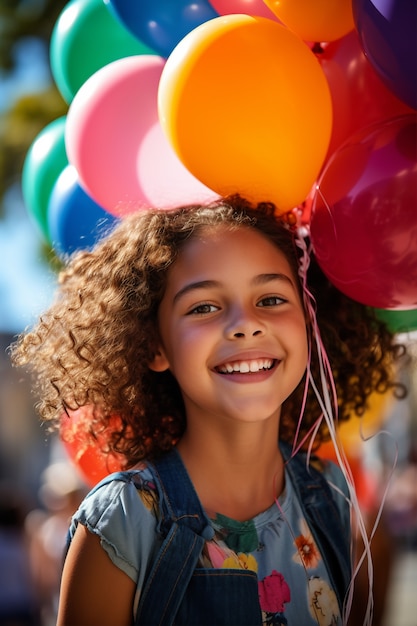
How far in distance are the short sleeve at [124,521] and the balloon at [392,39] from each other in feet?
3.71

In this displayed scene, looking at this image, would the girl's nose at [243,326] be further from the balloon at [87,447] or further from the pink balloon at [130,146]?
the balloon at [87,447]

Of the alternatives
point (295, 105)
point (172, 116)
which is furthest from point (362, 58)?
point (172, 116)

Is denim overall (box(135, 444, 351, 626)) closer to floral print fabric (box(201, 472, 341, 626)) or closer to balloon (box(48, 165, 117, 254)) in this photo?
floral print fabric (box(201, 472, 341, 626))

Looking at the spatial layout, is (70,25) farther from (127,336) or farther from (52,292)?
(127,336)

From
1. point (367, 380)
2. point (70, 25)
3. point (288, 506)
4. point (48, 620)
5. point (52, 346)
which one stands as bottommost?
point (48, 620)

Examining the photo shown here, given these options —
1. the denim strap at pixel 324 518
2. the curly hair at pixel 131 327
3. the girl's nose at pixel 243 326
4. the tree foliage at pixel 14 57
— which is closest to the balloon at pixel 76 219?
the curly hair at pixel 131 327

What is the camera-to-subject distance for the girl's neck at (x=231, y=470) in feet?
7.04

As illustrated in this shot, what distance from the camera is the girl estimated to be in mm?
1922

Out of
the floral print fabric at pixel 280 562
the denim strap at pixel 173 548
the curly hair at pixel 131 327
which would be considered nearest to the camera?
the denim strap at pixel 173 548

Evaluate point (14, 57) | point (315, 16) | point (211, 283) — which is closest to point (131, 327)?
point (211, 283)

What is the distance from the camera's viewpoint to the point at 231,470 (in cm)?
219

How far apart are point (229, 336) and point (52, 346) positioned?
0.57 m

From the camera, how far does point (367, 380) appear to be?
2.64 metres

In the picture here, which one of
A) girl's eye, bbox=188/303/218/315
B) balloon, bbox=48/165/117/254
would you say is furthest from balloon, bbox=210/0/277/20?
girl's eye, bbox=188/303/218/315
